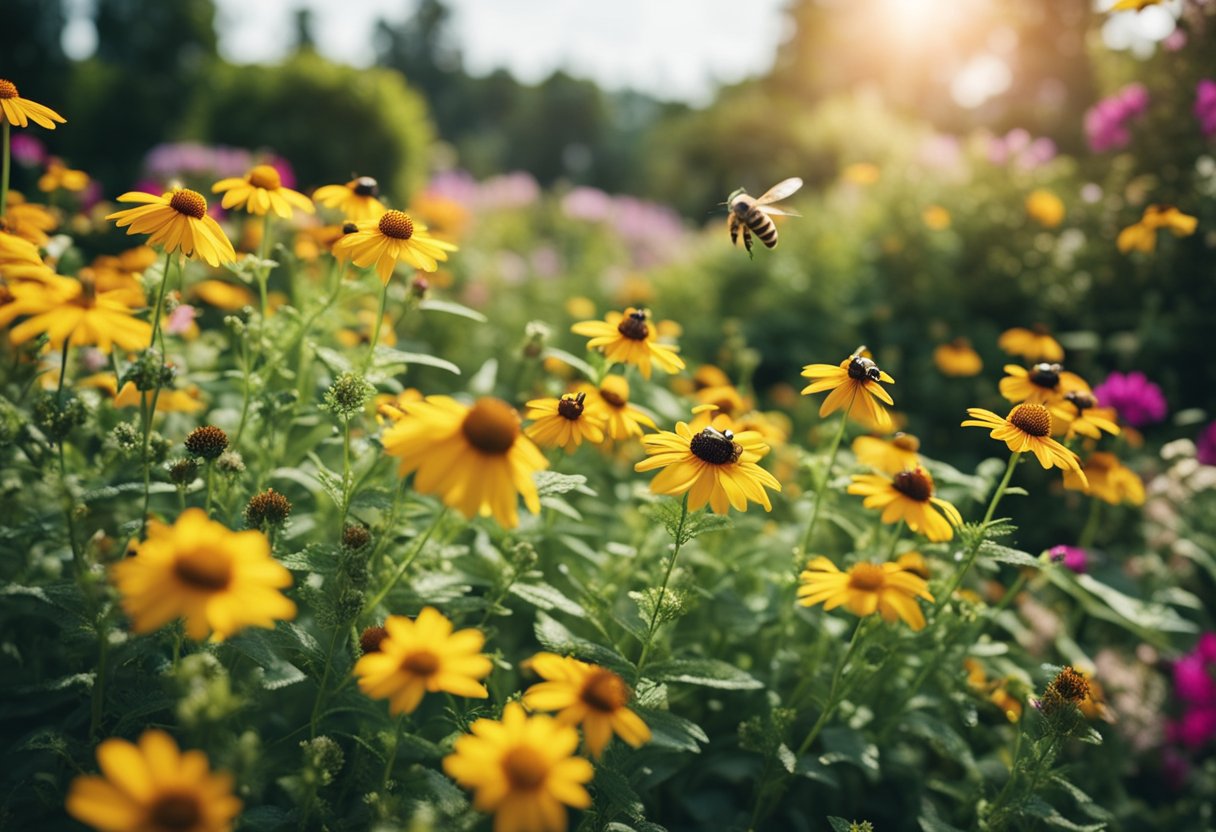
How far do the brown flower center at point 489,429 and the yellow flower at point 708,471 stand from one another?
1.30 feet

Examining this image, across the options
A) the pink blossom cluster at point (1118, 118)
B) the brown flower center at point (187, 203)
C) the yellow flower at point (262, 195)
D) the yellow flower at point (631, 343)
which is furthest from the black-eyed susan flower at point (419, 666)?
the pink blossom cluster at point (1118, 118)

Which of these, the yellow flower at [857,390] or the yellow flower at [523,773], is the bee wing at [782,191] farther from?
the yellow flower at [523,773]

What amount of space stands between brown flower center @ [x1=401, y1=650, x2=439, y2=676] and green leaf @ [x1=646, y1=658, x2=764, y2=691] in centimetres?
74

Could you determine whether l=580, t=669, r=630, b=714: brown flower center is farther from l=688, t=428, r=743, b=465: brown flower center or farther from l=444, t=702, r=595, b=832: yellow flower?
l=688, t=428, r=743, b=465: brown flower center

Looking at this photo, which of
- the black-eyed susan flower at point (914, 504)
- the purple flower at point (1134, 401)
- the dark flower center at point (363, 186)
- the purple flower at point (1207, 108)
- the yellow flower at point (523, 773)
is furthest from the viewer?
the purple flower at point (1207, 108)

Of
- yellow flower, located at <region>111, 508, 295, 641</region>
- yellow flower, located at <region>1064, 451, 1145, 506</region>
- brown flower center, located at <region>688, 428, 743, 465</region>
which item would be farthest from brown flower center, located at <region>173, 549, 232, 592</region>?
yellow flower, located at <region>1064, 451, 1145, 506</region>

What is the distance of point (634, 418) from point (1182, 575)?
2.76 m


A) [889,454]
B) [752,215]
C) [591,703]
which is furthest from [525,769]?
[752,215]

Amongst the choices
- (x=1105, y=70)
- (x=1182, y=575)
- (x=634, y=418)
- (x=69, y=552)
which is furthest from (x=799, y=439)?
(x=1105, y=70)

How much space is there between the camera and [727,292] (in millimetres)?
6520

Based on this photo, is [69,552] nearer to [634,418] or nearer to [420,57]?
[634,418]

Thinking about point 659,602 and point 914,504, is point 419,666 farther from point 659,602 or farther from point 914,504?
point 914,504

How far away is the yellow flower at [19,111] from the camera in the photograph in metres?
1.84

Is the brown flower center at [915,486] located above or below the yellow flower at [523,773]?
above
